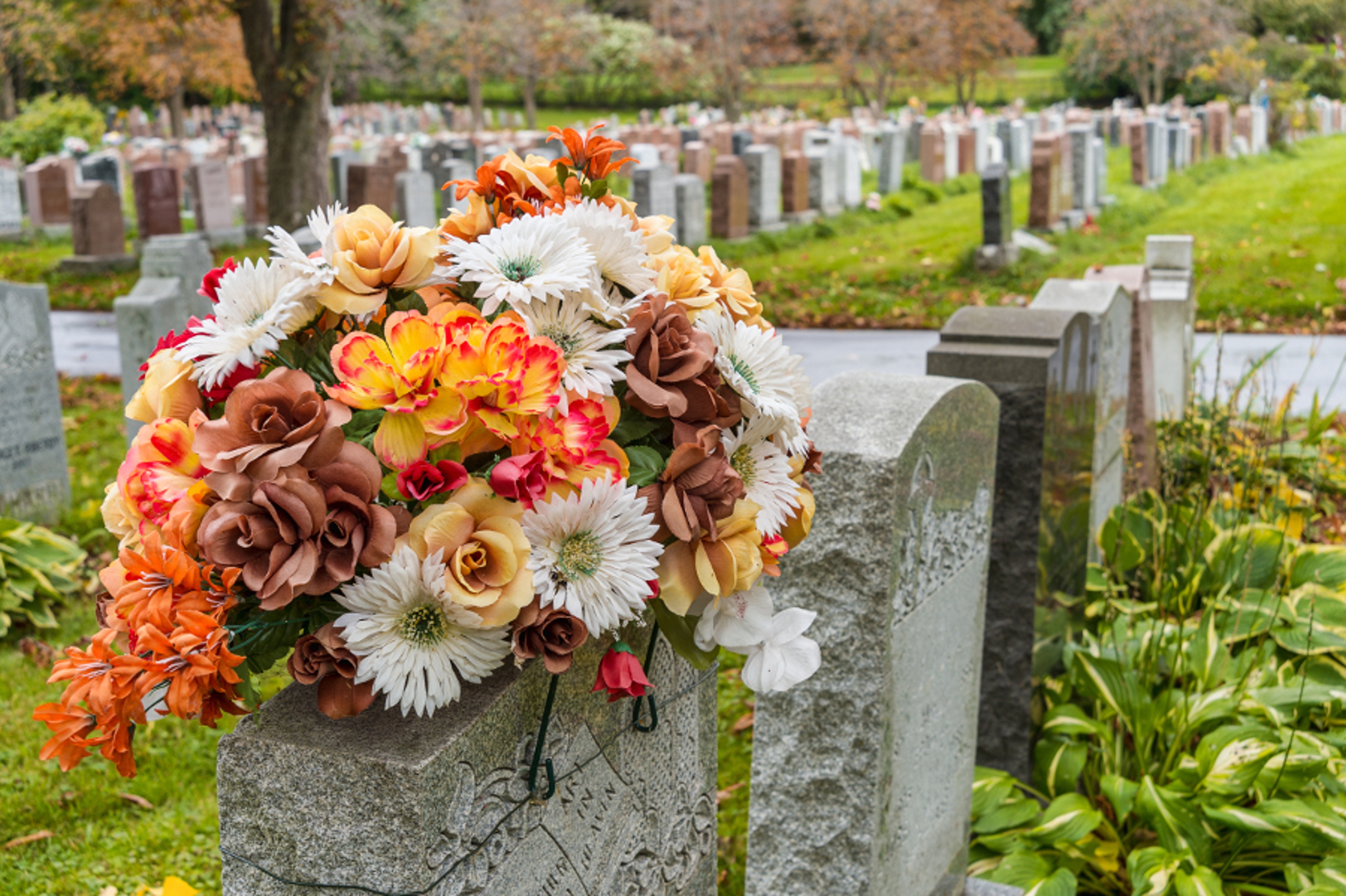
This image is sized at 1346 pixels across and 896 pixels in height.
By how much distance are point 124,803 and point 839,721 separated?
245cm

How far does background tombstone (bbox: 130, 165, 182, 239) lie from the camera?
14617 millimetres

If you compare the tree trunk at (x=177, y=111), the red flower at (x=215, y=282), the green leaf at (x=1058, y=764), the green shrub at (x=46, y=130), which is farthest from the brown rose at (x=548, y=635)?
the tree trunk at (x=177, y=111)

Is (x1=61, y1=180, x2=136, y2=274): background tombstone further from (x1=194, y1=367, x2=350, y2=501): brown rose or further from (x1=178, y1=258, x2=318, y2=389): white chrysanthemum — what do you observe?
(x1=194, y1=367, x2=350, y2=501): brown rose

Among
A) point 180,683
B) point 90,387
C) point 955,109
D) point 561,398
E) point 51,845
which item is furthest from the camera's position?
point 955,109

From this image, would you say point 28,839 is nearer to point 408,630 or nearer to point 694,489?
point 408,630

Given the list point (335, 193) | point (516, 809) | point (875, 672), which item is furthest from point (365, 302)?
point (335, 193)

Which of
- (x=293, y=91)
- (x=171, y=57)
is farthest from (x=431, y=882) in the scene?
(x=171, y=57)

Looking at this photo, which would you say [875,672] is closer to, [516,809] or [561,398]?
[516,809]

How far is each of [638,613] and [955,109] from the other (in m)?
36.3

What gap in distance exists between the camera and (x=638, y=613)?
58.7 inches

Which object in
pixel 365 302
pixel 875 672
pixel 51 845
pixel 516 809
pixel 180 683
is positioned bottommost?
pixel 51 845

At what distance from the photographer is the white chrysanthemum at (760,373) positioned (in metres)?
1.54

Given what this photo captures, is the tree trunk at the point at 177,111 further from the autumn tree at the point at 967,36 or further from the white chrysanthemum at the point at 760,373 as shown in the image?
the white chrysanthemum at the point at 760,373

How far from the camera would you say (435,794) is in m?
1.32
